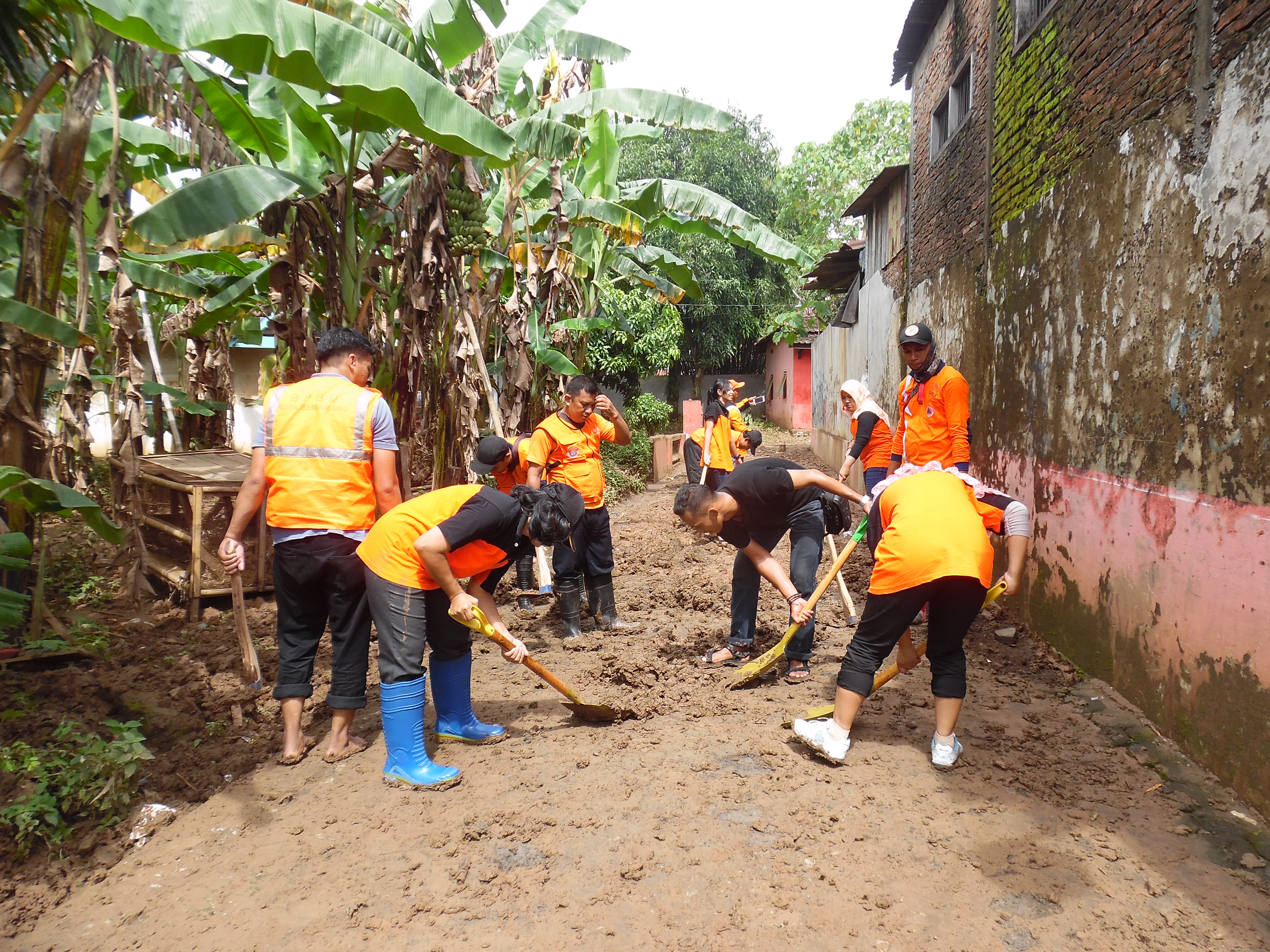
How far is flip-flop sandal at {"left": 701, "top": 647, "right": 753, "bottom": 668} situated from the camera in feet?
14.9

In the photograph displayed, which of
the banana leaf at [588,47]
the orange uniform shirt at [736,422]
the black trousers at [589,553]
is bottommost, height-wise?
the black trousers at [589,553]

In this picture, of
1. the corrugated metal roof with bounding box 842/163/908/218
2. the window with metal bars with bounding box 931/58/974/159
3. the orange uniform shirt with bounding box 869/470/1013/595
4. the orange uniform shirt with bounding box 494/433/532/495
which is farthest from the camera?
the corrugated metal roof with bounding box 842/163/908/218

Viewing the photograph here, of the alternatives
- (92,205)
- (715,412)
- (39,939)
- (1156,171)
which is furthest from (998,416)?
(92,205)

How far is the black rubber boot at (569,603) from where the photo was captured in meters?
5.23

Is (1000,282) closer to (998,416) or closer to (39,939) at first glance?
(998,416)

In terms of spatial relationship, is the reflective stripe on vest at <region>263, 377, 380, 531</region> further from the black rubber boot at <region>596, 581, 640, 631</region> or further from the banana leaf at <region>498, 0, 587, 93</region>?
the banana leaf at <region>498, 0, 587, 93</region>

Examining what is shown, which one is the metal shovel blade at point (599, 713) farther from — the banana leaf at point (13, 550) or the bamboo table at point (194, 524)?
the bamboo table at point (194, 524)

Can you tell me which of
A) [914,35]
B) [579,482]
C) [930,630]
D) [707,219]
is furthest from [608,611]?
[914,35]

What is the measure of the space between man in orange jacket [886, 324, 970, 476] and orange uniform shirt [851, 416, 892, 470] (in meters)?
0.77

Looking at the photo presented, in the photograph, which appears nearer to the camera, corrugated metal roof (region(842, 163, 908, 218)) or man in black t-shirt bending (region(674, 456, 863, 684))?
man in black t-shirt bending (region(674, 456, 863, 684))

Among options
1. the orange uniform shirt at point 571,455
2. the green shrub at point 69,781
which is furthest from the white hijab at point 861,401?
the green shrub at point 69,781

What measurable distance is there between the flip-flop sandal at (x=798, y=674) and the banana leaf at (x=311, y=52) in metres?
3.26

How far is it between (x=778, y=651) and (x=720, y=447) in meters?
4.23

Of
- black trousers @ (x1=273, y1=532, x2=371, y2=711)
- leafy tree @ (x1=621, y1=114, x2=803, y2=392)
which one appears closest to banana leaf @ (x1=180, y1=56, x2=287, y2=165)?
black trousers @ (x1=273, y1=532, x2=371, y2=711)
